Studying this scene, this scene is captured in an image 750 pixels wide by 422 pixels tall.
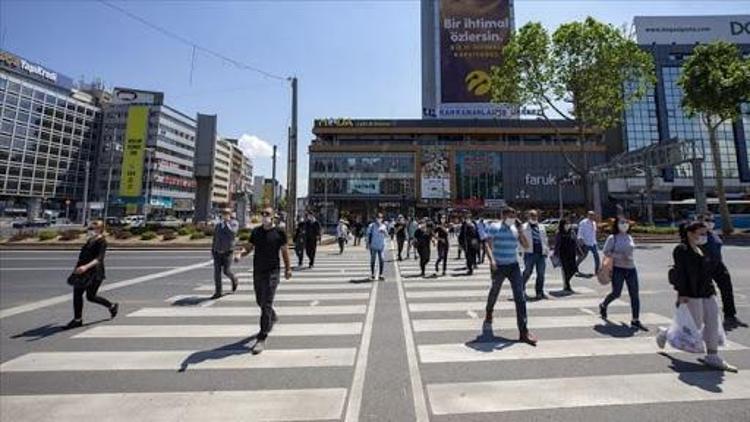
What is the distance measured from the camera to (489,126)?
231 feet

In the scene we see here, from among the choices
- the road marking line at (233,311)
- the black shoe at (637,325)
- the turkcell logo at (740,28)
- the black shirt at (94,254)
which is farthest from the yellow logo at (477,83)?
the black shirt at (94,254)

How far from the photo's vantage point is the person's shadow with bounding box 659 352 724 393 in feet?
13.1

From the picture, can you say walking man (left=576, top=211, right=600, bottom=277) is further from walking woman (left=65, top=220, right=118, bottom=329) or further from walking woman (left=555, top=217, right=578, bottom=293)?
walking woman (left=65, top=220, right=118, bottom=329)

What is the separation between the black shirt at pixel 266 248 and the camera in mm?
5523

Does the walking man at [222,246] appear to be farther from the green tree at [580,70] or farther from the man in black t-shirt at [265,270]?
the green tree at [580,70]

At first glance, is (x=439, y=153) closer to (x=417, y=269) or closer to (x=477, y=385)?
(x=417, y=269)

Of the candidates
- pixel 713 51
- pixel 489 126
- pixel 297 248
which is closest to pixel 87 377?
pixel 297 248

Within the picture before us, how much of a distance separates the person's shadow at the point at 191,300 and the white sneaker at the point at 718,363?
802cm

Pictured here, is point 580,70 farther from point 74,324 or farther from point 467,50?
point 467,50

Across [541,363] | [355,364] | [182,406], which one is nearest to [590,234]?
[541,363]

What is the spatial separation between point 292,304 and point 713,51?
3442 centimetres

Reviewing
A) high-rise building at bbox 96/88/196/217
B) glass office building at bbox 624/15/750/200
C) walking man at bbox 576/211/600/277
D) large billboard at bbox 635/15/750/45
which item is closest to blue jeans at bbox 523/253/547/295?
walking man at bbox 576/211/600/277

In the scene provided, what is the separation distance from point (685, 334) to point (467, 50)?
64204mm

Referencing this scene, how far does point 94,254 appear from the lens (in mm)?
6648
